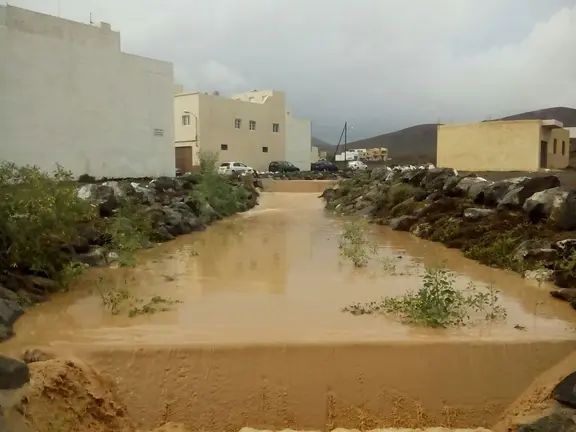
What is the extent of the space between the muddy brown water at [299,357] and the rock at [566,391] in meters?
0.37

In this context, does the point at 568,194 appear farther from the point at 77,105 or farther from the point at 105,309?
the point at 77,105

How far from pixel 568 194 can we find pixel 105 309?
338 inches

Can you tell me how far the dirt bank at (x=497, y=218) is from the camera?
31.8ft

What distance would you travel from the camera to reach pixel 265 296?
331 inches

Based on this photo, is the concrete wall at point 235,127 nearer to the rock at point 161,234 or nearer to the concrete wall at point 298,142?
the concrete wall at point 298,142

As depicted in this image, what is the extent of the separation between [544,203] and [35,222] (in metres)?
Result: 9.33

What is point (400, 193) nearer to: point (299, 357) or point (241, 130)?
point (299, 357)

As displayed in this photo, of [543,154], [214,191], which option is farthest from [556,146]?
[214,191]

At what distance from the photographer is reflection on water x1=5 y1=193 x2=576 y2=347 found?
6.60 m

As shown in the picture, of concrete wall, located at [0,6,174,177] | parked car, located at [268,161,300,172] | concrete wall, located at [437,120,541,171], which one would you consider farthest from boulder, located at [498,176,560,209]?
parked car, located at [268,161,300,172]

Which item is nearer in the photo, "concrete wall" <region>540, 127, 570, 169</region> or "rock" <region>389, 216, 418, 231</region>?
"rock" <region>389, 216, 418, 231</region>

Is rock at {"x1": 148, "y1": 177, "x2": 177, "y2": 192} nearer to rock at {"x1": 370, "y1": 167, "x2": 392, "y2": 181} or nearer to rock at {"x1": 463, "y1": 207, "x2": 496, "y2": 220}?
rock at {"x1": 370, "y1": 167, "x2": 392, "y2": 181}

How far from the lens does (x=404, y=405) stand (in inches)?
226

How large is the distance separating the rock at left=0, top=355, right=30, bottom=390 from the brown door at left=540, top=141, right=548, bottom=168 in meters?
24.5
